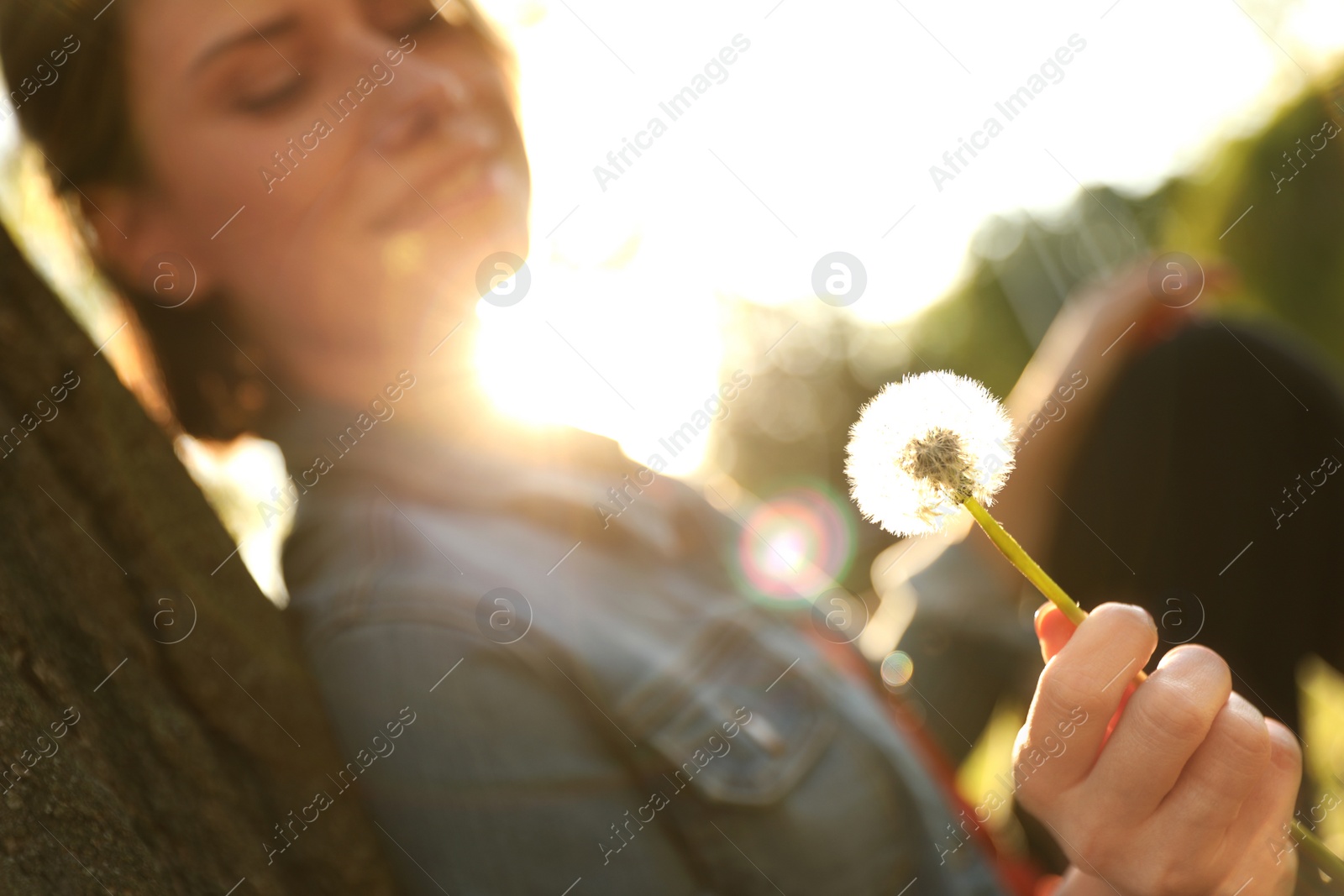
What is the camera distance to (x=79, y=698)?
0.96m

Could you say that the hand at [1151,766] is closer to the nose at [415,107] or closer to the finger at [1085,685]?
the finger at [1085,685]

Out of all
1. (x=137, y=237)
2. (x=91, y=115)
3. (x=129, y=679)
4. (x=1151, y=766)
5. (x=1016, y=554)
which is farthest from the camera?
(x=137, y=237)

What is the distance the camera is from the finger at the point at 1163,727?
0.72 metres

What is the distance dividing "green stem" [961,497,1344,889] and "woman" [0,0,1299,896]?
26.7 inches

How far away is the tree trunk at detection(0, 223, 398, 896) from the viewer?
89 cm

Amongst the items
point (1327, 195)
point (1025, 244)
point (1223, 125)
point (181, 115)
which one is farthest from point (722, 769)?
point (1025, 244)

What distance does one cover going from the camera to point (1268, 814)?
79 cm

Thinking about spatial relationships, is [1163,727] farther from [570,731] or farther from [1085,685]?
[570,731]

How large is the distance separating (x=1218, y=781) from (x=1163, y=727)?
99 millimetres

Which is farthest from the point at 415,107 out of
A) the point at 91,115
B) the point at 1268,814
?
the point at 1268,814

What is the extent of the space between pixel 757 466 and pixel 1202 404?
21.7 m

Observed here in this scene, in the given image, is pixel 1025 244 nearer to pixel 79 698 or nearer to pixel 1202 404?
pixel 1202 404

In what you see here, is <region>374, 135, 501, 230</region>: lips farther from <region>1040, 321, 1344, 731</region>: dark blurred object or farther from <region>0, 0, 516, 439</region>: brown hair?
<region>1040, 321, 1344, 731</region>: dark blurred object

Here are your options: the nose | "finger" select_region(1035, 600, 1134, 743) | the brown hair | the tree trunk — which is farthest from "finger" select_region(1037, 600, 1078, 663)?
the brown hair
